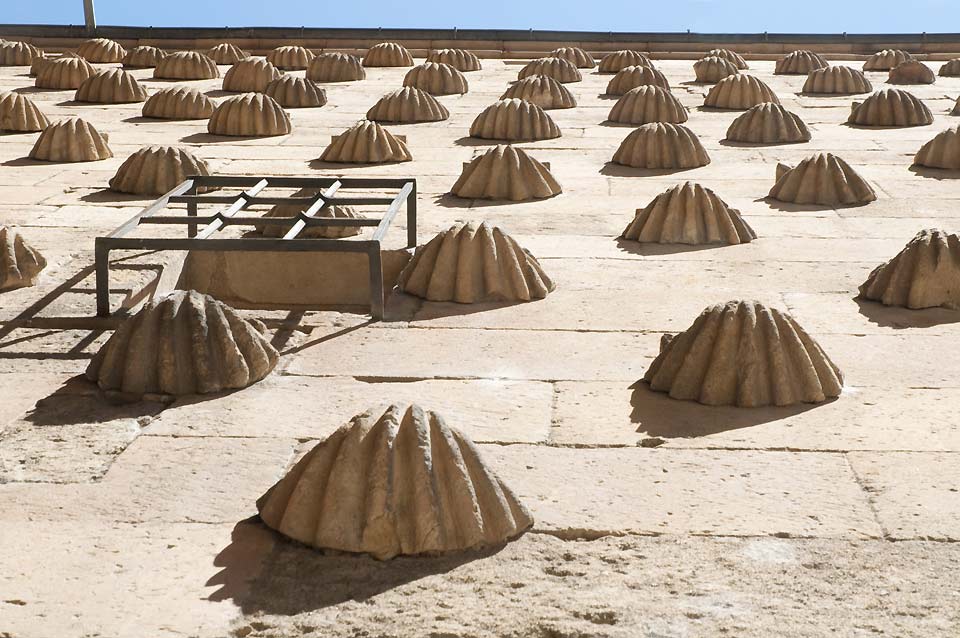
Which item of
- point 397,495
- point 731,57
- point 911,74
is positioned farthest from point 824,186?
point 731,57

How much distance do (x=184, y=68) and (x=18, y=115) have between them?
558 cm

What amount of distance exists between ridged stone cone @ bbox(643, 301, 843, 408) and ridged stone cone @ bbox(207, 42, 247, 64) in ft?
56.0

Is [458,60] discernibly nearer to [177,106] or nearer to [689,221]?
[177,106]

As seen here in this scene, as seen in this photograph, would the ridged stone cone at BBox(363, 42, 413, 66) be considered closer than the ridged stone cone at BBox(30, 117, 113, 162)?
No

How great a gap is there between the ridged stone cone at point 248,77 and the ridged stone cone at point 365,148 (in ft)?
19.5

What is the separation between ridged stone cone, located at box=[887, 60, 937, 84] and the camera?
19125mm

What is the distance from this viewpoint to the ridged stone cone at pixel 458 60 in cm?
2072

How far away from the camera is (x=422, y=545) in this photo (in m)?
4.38

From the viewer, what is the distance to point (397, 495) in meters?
4.44

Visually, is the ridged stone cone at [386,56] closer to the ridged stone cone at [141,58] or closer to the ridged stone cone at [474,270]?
the ridged stone cone at [141,58]

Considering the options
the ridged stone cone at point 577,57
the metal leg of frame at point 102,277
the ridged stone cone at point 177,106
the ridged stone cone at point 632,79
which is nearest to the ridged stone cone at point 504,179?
the metal leg of frame at point 102,277

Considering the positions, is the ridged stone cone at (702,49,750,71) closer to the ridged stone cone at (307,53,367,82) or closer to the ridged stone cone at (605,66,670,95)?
the ridged stone cone at (605,66,670,95)

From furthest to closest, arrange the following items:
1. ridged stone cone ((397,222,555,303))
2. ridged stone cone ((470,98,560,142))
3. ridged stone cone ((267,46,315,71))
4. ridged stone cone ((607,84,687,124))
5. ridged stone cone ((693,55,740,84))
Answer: ridged stone cone ((267,46,315,71)) → ridged stone cone ((693,55,740,84)) → ridged stone cone ((607,84,687,124)) → ridged stone cone ((470,98,560,142)) → ridged stone cone ((397,222,555,303))

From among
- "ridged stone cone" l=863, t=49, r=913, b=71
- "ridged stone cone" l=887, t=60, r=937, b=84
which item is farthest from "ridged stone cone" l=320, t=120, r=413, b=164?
"ridged stone cone" l=863, t=49, r=913, b=71
